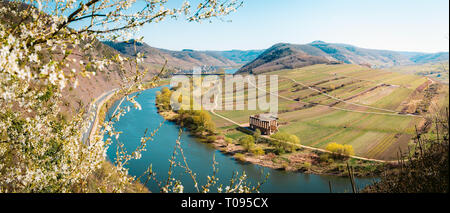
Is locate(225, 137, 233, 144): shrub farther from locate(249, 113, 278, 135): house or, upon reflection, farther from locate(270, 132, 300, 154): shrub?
locate(249, 113, 278, 135): house

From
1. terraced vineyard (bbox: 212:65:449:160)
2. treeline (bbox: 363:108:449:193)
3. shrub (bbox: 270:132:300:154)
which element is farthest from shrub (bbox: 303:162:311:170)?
treeline (bbox: 363:108:449:193)

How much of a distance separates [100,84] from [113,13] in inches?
2891

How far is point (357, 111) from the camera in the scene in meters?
50.8

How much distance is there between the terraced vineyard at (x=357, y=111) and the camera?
3750 centimetres

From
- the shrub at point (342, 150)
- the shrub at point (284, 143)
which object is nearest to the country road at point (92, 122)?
the shrub at point (284, 143)

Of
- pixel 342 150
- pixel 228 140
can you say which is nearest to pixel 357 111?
pixel 342 150

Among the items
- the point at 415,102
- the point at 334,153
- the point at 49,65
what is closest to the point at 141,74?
the point at 49,65

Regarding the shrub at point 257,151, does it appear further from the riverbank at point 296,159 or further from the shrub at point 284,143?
the shrub at point 284,143

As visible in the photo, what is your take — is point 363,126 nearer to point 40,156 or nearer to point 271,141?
point 271,141

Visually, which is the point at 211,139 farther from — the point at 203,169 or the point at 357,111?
the point at 357,111
